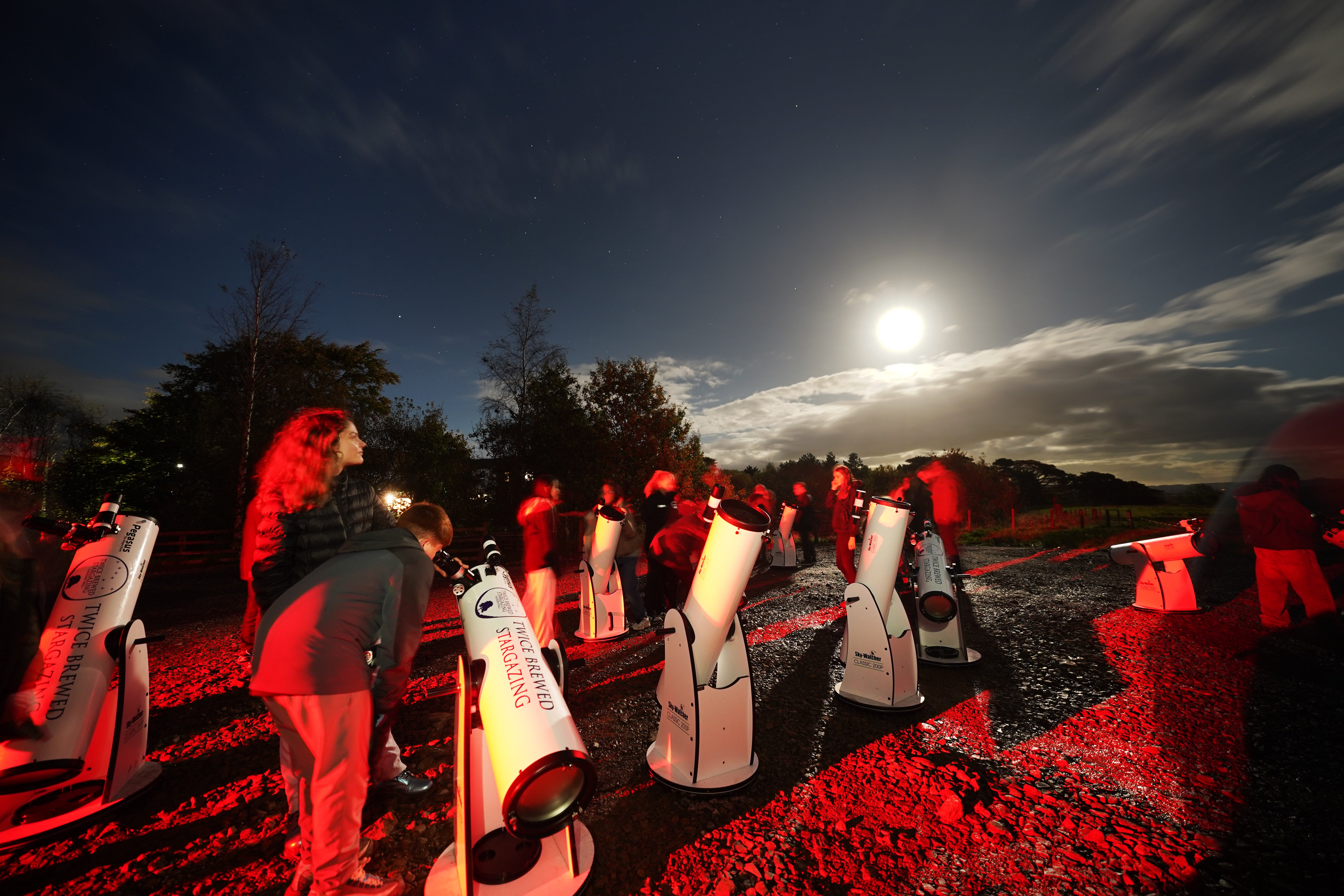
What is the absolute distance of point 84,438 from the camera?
22781 mm

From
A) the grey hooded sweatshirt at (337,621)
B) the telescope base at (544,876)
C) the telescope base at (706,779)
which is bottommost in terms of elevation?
the telescope base at (706,779)

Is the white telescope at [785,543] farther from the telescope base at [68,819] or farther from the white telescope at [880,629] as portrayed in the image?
the telescope base at [68,819]

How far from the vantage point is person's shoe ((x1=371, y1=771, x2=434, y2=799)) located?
289cm

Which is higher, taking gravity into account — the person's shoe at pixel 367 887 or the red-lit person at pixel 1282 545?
the red-lit person at pixel 1282 545

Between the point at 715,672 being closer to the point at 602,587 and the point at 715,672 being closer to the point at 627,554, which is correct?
the point at 602,587

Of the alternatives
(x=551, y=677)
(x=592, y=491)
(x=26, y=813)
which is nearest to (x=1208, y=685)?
(x=551, y=677)

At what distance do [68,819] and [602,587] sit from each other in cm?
426

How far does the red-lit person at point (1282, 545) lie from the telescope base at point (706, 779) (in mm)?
6269

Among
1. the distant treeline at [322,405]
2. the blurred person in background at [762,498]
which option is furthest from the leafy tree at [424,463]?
the blurred person in background at [762,498]

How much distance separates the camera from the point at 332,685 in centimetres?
188

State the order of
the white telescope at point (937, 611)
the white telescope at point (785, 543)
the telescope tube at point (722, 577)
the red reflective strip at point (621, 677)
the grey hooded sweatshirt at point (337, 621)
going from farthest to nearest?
1. the white telescope at point (785, 543)
2. the white telescope at point (937, 611)
3. the red reflective strip at point (621, 677)
4. the telescope tube at point (722, 577)
5. the grey hooded sweatshirt at point (337, 621)

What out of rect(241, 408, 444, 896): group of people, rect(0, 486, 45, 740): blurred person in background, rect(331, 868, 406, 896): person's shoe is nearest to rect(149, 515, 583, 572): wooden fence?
rect(0, 486, 45, 740): blurred person in background

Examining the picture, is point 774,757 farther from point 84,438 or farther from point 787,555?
point 84,438

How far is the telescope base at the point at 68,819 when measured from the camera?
245 cm
